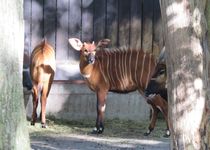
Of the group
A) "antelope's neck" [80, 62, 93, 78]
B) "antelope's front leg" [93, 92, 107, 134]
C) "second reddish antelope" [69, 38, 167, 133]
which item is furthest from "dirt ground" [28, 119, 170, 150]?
"antelope's neck" [80, 62, 93, 78]

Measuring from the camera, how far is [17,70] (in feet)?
14.5

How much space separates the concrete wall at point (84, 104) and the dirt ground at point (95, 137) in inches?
5.8

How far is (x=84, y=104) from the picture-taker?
10359mm

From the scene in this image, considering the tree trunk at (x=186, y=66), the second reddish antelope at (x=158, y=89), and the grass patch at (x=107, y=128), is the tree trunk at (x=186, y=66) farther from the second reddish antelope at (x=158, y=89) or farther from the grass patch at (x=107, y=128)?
the grass patch at (x=107, y=128)

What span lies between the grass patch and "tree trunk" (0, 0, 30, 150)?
15.3 feet

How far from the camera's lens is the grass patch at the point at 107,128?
9352mm

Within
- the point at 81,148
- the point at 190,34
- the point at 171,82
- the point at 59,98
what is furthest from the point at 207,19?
the point at 59,98

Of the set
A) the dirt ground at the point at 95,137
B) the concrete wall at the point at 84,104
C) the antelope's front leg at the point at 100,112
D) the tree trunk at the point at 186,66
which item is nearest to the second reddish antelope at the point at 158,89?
the dirt ground at the point at 95,137

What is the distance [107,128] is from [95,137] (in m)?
0.77

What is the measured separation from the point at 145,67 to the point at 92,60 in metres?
0.84

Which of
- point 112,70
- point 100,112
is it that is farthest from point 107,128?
point 112,70

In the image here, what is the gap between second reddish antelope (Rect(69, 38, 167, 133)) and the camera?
30.9 ft

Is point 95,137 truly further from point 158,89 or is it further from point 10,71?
point 10,71

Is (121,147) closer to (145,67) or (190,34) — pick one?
(145,67)
